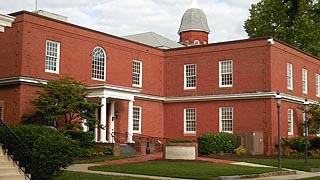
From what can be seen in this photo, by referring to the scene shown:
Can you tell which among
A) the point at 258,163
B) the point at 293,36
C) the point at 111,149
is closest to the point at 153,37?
the point at 293,36

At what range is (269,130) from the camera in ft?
117

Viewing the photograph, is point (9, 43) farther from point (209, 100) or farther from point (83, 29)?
point (209, 100)

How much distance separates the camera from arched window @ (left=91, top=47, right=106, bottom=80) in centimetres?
3556

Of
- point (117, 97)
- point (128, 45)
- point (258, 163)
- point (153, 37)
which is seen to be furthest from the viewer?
point (153, 37)

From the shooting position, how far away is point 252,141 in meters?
34.8

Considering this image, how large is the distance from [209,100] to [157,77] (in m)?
4.93

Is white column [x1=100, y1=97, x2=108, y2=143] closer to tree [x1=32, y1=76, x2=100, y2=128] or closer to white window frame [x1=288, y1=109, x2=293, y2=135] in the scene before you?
tree [x1=32, y1=76, x2=100, y2=128]

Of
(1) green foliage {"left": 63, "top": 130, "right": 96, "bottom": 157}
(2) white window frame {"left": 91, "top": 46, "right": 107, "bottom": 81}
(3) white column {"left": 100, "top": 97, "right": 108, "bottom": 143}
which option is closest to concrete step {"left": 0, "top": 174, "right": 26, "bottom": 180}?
(1) green foliage {"left": 63, "top": 130, "right": 96, "bottom": 157}

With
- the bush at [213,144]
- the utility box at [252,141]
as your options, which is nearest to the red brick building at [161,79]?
the utility box at [252,141]

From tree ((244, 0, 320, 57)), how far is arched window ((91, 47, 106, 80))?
19077mm

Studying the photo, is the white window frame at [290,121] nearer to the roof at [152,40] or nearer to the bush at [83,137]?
the bush at [83,137]

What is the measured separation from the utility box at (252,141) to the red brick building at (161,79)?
0.60 meters

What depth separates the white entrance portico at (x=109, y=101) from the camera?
3241cm

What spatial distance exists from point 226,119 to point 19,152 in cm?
2429
